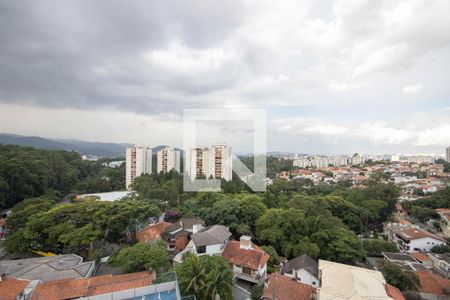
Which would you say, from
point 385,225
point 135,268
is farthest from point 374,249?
point 135,268

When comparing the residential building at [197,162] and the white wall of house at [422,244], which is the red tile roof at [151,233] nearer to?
the residential building at [197,162]

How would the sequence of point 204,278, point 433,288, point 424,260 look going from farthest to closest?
point 424,260 → point 433,288 → point 204,278

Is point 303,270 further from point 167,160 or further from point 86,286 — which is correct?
point 167,160

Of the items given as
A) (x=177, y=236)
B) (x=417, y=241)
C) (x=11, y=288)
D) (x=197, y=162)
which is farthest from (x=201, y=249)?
(x=197, y=162)

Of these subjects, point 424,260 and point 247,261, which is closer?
point 247,261

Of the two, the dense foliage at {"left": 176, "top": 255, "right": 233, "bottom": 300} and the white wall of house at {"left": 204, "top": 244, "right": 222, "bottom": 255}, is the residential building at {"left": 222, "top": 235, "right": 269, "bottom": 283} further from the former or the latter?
the dense foliage at {"left": 176, "top": 255, "right": 233, "bottom": 300}

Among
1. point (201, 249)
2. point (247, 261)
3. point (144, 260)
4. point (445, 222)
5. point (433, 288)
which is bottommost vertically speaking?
point (445, 222)

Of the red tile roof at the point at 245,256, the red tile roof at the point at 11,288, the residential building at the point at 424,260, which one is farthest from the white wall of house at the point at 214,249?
the residential building at the point at 424,260

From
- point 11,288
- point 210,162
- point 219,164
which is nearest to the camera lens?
point 11,288
